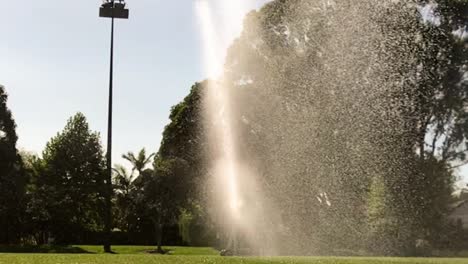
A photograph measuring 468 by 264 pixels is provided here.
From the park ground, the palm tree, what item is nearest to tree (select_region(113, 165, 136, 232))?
the palm tree

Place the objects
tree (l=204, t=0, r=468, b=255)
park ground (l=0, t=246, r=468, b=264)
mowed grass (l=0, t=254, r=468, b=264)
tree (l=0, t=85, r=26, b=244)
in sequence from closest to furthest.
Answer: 1. mowed grass (l=0, t=254, r=468, b=264)
2. park ground (l=0, t=246, r=468, b=264)
3. tree (l=204, t=0, r=468, b=255)
4. tree (l=0, t=85, r=26, b=244)

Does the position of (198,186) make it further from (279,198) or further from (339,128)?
(339,128)

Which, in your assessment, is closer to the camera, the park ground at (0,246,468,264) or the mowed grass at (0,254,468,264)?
the mowed grass at (0,254,468,264)

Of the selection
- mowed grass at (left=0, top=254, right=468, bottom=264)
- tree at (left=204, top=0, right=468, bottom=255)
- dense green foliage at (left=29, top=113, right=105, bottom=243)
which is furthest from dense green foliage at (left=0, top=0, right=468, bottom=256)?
mowed grass at (left=0, top=254, right=468, bottom=264)

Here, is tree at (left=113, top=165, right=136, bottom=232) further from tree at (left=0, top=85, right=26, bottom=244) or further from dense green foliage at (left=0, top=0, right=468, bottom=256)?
dense green foliage at (left=0, top=0, right=468, bottom=256)

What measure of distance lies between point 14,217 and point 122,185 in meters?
13.7

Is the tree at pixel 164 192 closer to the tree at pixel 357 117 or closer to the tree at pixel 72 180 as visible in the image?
the tree at pixel 72 180

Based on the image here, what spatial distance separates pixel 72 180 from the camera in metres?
45.8

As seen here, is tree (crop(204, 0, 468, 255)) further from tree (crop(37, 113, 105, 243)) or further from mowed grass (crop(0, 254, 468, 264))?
tree (crop(37, 113, 105, 243))

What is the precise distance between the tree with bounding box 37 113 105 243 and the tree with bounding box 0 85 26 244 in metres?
1.80

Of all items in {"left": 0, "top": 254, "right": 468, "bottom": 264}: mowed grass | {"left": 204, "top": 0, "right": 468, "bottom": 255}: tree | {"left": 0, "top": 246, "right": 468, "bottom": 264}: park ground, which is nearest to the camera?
{"left": 0, "top": 254, "right": 468, "bottom": 264}: mowed grass

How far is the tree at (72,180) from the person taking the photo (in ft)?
147

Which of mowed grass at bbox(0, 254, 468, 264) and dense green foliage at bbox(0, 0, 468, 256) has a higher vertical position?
dense green foliage at bbox(0, 0, 468, 256)

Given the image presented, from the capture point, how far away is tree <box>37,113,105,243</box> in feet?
147
